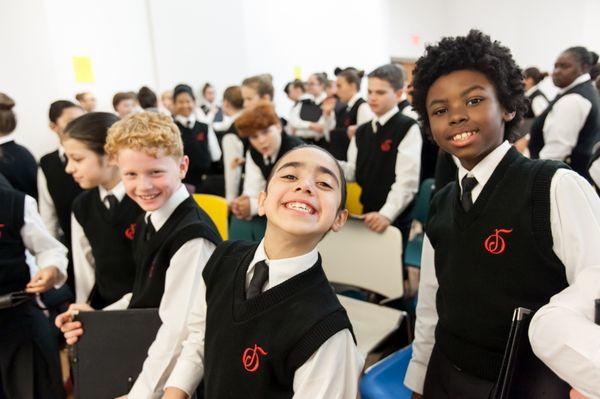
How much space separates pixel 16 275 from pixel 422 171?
262 cm

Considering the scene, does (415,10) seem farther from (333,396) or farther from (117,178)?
(333,396)

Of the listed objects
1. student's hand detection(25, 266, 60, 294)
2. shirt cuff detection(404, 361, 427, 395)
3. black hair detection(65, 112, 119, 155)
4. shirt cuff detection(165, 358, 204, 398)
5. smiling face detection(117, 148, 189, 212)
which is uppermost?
black hair detection(65, 112, 119, 155)

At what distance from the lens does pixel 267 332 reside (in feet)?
3.39

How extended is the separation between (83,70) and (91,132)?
153 inches

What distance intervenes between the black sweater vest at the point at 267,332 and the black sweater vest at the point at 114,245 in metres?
0.70

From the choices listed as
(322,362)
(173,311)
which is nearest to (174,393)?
(173,311)

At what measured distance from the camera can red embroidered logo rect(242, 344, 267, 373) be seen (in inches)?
40.6

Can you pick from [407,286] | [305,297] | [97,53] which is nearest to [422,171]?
[407,286]

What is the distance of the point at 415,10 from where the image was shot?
425 inches

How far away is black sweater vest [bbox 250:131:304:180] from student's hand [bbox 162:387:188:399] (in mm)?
1628

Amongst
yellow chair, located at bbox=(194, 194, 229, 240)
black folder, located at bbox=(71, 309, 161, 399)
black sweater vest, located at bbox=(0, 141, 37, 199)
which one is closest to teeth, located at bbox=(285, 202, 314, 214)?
black folder, located at bbox=(71, 309, 161, 399)

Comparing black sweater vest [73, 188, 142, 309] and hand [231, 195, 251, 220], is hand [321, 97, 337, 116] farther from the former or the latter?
black sweater vest [73, 188, 142, 309]

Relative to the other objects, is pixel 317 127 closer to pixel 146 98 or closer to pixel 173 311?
pixel 146 98

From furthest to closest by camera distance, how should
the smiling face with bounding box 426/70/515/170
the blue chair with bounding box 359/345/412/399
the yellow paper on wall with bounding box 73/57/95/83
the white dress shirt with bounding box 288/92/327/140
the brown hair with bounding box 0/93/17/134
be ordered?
the white dress shirt with bounding box 288/92/327/140, the yellow paper on wall with bounding box 73/57/95/83, the brown hair with bounding box 0/93/17/134, the blue chair with bounding box 359/345/412/399, the smiling face with bounding box 426/70/515/170
